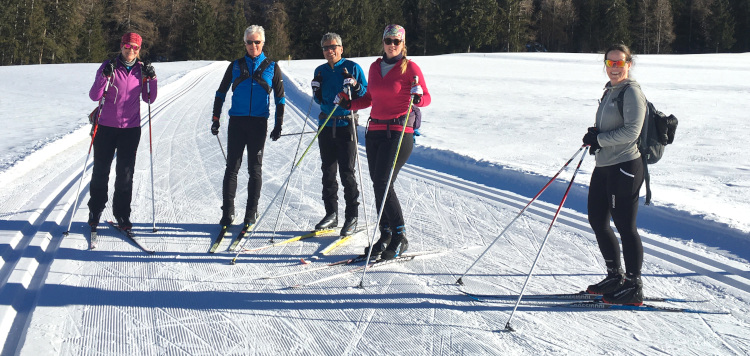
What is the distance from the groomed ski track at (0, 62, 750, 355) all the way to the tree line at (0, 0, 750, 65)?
54955 millimetres

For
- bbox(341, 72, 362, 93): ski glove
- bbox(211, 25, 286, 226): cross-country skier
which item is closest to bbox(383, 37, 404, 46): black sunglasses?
bbox(341, 72, 362, 93): ski glove

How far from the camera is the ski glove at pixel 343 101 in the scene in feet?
16.2

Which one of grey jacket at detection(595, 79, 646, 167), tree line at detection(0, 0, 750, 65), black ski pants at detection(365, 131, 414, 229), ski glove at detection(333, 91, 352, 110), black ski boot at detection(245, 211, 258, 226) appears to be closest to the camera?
grey jacket at detection(595, 79, 646, 167)

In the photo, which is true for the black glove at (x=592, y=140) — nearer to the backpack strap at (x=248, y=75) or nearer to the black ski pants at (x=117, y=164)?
the backpack strap at (x=248, y=75)

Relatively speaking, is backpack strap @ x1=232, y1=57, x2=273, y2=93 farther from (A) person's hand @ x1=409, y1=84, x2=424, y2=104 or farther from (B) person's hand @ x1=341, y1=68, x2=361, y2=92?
(A) person's hand @ x1=409, y1=84, x2=424, y2=104

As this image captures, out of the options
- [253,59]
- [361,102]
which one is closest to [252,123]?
[253,59]

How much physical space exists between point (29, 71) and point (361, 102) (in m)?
32.1

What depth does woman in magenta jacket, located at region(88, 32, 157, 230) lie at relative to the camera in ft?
17.1

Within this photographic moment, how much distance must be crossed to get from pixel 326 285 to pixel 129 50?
276 centimetres

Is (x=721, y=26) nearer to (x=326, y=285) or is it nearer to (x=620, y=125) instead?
(x=620, y=125)

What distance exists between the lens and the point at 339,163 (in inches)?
221

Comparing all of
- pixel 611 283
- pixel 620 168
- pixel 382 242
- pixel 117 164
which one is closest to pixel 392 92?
pixel 382 242

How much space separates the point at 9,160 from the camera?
8.11 m

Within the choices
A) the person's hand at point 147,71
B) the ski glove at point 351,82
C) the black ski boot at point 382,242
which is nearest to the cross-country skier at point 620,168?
the black ski boot at point 382,242
